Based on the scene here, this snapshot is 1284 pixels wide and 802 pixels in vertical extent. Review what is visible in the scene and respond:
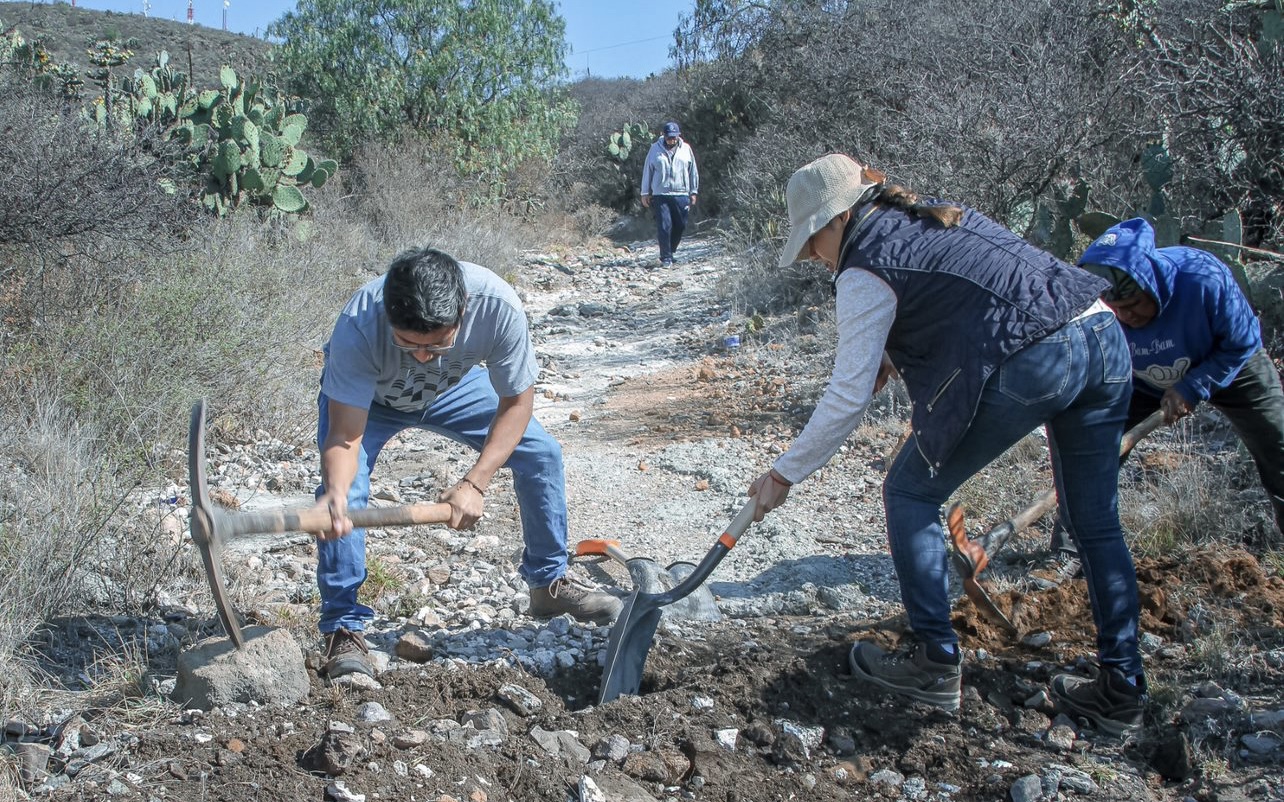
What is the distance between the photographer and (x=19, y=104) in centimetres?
664

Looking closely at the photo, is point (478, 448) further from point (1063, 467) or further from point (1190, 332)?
point (1190, 332)

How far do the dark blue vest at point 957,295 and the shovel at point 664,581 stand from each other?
1.42 m

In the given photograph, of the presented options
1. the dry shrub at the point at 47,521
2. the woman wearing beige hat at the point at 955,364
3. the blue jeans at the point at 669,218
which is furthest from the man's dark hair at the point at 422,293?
the blue jeans at the point at 669,218

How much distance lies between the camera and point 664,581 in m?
4.00

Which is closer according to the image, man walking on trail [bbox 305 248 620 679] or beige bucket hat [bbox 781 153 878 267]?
beige bucket hat [bbox 781 153 878 267]

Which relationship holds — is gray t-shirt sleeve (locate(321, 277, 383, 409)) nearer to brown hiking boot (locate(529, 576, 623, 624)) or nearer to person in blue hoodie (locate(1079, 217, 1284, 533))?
brown hiking boot (locate(529, 576, 623, 624))

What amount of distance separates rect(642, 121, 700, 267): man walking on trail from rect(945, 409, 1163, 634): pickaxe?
9.35 m

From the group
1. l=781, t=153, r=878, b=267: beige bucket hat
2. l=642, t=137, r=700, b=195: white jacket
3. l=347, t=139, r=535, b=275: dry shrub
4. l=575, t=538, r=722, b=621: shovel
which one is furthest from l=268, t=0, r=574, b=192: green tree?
l=781, t=153, r=878, b=267: beige bucket hat

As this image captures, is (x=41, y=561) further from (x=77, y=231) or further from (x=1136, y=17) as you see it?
(x=1136, y=17)

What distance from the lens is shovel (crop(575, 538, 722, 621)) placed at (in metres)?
3.95

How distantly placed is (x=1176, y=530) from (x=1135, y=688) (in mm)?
1572

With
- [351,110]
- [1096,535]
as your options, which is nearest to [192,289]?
[1096,535]

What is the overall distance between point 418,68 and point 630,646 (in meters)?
12.6

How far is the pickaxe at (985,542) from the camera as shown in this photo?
11.6 feet
